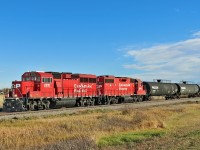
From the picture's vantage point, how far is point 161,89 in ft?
209

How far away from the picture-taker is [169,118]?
30.1 metres

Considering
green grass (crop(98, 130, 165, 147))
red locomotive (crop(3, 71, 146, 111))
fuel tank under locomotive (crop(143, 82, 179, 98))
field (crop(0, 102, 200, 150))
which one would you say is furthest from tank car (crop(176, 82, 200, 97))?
green grass (crop(98, 130, 165, 147))

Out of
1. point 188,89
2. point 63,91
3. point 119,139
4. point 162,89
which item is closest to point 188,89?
point 188,89

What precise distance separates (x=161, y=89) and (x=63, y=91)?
93.0 feet

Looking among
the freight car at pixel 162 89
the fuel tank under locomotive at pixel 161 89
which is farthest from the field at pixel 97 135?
the freight car at pixel 162 89

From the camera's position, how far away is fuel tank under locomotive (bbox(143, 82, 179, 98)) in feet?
200

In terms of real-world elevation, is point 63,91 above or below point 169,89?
below

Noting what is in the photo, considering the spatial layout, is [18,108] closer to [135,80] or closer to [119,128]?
[119,128]

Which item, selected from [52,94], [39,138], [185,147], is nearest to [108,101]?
[52,94]

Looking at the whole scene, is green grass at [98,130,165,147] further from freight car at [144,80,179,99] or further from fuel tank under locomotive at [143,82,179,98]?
freight car at [144,80,179,99]

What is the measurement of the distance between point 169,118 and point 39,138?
1434 cm

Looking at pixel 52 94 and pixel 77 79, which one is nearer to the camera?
pixel 52 94

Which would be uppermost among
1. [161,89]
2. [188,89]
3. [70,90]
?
[188,89]

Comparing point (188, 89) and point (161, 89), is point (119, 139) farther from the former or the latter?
point (188, 89)
